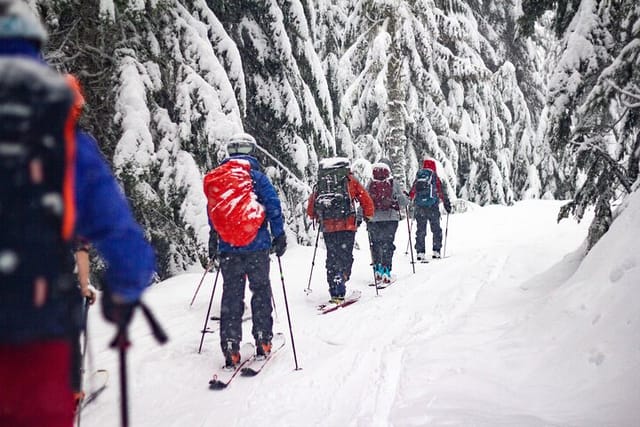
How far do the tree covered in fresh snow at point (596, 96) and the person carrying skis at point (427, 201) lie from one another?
4783 mm

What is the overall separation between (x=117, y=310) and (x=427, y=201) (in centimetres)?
967

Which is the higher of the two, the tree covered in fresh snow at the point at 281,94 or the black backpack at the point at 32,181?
the tree covered in fresh snow at the point at 281,94

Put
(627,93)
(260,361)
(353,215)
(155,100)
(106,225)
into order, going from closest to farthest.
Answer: (106,225)
(627,93)
(260,361)
(353,215)
(155,100)

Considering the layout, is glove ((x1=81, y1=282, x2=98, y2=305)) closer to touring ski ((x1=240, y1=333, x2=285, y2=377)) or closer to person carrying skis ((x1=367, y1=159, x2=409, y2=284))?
touring ski ((x1=240, y1=333, x2=285, y2=377))

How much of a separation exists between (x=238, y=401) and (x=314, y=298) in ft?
13.0

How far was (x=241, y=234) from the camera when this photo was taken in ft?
16.3

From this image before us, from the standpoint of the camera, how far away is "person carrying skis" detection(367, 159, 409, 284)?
923 centimetres

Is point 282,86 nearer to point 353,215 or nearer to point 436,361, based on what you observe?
point 353,215

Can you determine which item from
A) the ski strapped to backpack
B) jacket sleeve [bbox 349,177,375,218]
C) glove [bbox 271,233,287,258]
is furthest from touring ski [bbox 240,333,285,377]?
the ski strapped to backpack

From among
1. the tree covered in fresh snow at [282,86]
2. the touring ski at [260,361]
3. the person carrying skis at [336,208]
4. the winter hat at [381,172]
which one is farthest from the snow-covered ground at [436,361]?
the tree covered in fresh snow at [282,86]

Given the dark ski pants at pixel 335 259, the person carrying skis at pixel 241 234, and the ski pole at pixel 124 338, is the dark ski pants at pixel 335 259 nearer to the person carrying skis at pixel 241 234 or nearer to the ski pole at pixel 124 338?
the person carrying skis at pixel 241 234

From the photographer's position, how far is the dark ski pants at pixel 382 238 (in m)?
9.30

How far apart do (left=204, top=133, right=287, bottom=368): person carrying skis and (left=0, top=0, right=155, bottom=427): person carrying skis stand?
10.1 ft

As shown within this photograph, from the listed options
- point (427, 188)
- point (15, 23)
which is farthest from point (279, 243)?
point (427, 188)
